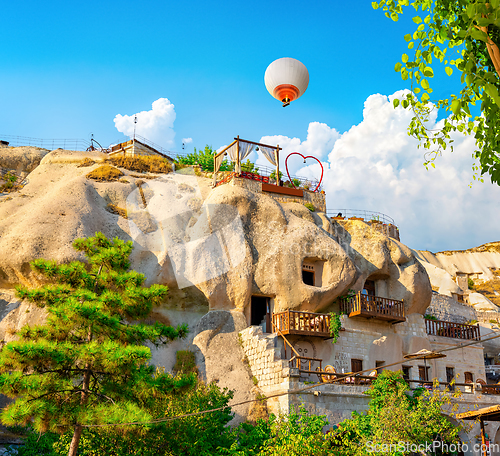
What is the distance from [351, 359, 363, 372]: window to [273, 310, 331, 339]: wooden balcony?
2.21 m

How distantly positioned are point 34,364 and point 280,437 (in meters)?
7.71

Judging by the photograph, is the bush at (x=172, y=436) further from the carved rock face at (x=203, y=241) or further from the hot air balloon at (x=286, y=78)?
the hot air balloon at (x=286, y=78)

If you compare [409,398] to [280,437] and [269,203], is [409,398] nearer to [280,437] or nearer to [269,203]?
[280,437]

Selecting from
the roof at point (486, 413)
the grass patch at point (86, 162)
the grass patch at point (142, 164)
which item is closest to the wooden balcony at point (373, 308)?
the roof at point (486, 413)

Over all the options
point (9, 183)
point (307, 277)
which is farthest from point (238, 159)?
point (9, 183)

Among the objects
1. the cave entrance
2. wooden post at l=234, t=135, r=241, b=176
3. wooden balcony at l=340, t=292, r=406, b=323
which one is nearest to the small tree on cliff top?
the cave entrance

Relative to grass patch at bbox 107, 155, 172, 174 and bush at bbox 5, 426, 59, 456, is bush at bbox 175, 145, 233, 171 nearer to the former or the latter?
grass patch at bbox 107, 155, 172, 174

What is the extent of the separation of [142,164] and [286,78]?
1225 cm

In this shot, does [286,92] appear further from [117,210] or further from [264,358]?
[264,358]

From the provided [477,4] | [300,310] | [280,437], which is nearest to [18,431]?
[280,437]

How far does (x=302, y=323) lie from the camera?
71.4 feet

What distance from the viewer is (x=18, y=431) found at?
16.0m

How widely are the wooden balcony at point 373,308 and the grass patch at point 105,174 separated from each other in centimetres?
1387

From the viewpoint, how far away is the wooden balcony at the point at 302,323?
67.7 feet
